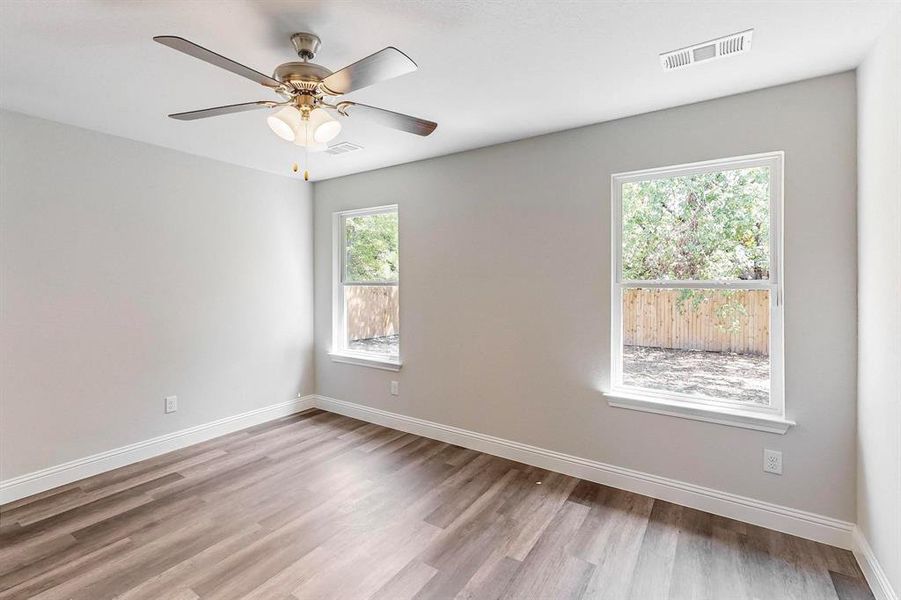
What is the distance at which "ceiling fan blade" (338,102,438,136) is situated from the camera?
188cm

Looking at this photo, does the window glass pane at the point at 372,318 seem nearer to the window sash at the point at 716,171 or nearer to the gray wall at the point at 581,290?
the gray wall at the point at 581,290

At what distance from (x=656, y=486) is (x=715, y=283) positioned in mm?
1366

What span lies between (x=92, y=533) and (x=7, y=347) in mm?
1361

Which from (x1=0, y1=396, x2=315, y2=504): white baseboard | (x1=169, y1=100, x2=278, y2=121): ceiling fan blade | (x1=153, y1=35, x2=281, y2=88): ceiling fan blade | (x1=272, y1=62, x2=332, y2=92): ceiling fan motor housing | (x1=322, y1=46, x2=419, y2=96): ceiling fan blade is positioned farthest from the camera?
(x1=0, y1=396, x2=315, y2=504): white baseboard

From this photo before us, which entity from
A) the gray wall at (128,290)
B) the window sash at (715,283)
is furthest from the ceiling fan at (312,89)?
the gray wall at (128,290)

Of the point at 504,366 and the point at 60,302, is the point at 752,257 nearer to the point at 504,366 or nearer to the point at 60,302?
the point at 504,366

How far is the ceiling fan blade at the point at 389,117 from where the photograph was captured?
1880 millimetres

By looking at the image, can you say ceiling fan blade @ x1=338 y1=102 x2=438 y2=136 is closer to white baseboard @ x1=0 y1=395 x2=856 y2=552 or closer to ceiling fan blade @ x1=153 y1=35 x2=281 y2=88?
ceiling fan blade @ x1=153 y1=35 x2=281 y2=88

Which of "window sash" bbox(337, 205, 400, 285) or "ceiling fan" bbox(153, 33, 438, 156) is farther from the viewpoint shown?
"window sash" bbox(337, 205, 400, 285)

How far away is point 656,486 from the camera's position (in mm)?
2787

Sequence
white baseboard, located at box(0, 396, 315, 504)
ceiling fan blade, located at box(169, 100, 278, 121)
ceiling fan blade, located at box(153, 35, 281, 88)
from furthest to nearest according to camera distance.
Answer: white baseboard, located at box(0, 396, 315, 504) → ceiling fan blade, located at box(169, 100, 278, 121) → ceiling fan blade, located at box(153, 35, 281, 88)

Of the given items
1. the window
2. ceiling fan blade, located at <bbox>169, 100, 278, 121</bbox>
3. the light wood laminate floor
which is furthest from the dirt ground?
ceiling fan blade, located at <bbox>169, 100, 278, 121</bbox>

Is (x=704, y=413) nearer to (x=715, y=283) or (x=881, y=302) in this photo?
(x=715, y=283)

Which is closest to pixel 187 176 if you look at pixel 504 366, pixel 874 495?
pixel 504 366
